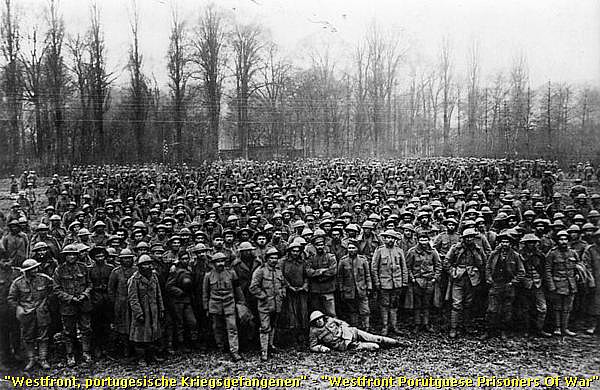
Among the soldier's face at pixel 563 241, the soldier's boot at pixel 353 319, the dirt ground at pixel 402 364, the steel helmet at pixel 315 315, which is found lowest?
the dirt ground at pixel 402 364

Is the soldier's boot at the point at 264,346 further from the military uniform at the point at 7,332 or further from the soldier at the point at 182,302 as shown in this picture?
the military uniform at the point at 7,332

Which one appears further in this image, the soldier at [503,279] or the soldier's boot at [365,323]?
the soldier's boot at [365,323]

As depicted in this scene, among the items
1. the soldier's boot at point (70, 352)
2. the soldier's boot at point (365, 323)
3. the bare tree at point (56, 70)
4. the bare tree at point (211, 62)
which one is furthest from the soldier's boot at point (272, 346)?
the bare tree at point (211, 62)

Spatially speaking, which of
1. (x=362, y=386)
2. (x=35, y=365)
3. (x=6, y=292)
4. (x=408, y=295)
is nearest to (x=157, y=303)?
(x=35, y=365)

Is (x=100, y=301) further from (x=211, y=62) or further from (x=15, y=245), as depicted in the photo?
(x=211, y=62)

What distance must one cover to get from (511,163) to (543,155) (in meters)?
1.98

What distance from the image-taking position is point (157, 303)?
722 cm

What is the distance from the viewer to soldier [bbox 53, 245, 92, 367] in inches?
282

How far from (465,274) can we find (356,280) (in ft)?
6.18

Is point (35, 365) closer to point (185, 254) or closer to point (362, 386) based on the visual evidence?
point (185, 254)

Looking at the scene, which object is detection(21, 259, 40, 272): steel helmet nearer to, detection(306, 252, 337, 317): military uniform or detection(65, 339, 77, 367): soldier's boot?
detection(65, 339, 77, 367): soldier's boot

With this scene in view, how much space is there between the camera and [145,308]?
706cm

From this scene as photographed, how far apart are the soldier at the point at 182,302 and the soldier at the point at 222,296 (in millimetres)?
401

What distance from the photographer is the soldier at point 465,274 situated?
8.10 metres
